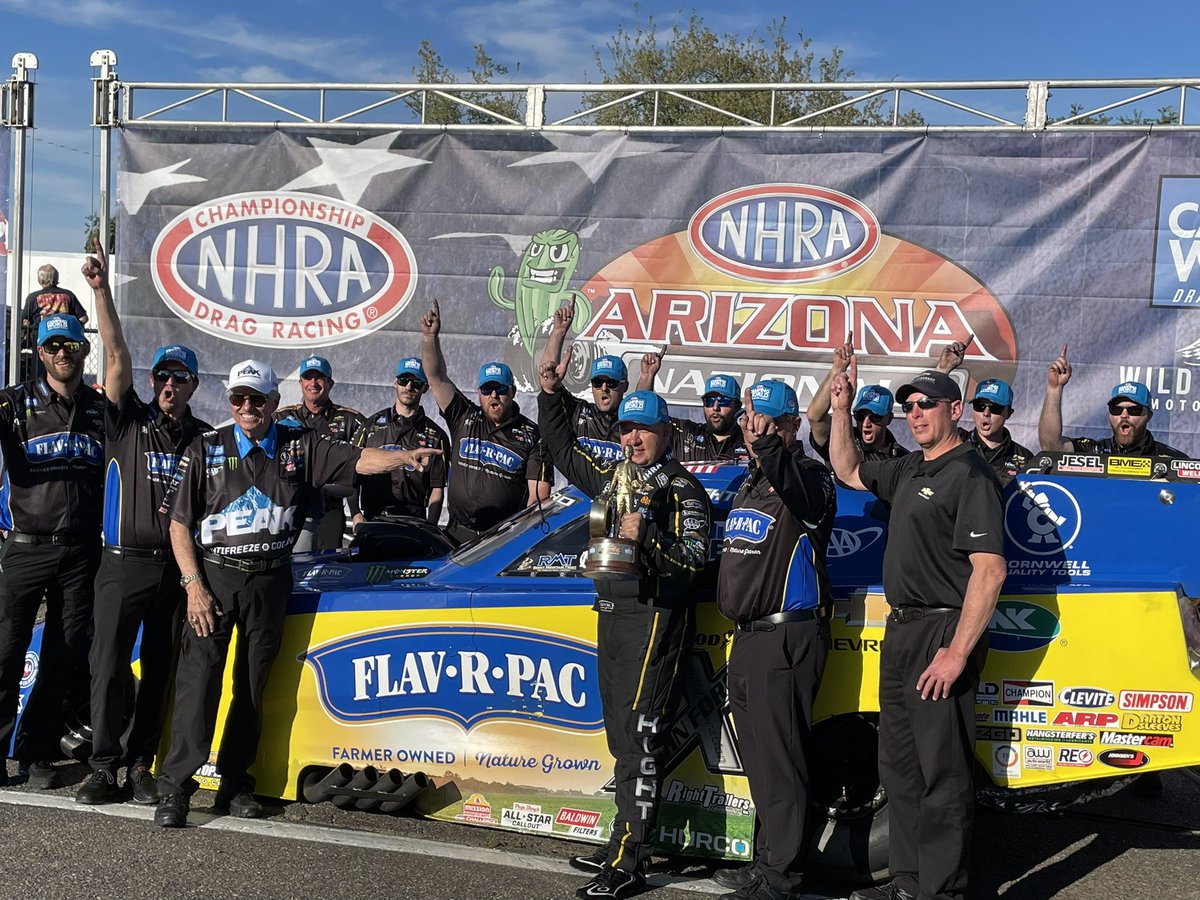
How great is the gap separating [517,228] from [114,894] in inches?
265

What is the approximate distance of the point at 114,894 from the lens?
3.95m

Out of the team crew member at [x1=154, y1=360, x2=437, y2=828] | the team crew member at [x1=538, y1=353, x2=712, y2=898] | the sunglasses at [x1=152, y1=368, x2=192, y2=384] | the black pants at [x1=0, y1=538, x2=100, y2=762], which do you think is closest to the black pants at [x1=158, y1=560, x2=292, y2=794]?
the team crew member at [x1=154, y1=360, x2=437, y2=828]

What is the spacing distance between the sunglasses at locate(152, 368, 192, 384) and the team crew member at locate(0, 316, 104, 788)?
343mm

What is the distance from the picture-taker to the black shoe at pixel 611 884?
4082mm

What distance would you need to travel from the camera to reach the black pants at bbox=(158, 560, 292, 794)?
15.4ft

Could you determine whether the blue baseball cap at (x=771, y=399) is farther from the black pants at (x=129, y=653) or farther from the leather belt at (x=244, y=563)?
the black pants at (x=129, y=653)

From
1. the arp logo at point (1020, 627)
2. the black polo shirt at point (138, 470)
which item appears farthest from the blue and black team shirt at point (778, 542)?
the black polo shirt at point (138, 470)

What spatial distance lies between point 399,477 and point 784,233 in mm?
3833

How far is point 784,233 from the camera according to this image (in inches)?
358

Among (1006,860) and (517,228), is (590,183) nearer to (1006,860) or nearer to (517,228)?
(517,228)

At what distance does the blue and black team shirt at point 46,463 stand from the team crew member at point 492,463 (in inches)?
84.3

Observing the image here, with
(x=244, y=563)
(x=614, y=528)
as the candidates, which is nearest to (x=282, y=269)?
(x=244, y=563)

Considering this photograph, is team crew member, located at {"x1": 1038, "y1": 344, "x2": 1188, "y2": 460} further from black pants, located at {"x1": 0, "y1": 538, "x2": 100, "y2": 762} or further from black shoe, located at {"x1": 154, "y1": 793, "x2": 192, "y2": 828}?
black pants, located at {"x1": 0, "y1": 538, "x2": 100, "y2": 762}

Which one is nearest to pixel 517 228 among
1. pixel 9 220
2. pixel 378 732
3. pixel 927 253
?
pixel 927 253
